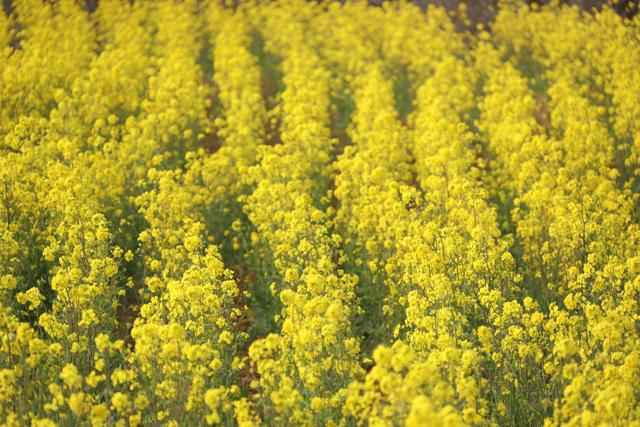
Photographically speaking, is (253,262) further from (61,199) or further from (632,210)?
(632,210)

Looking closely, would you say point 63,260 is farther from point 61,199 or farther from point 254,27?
point 254,27

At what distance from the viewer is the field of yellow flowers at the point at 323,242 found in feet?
19.6

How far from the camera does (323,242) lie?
28.0ft

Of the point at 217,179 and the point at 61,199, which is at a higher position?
the point at 61,199

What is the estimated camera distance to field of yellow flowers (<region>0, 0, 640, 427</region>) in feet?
19.6

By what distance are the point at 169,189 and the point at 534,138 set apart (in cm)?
526

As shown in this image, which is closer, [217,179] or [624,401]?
[624,401]

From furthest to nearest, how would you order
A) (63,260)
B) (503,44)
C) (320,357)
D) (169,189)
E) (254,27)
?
(254,27), (503,44), (169,189), (63,260), (320,357)

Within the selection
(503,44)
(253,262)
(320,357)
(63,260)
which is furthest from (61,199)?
(503,44)

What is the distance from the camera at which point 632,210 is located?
9828 millimetres

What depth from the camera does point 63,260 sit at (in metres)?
7.78

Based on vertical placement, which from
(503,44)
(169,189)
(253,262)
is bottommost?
(503,44)

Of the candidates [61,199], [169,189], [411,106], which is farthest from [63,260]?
[411,106]

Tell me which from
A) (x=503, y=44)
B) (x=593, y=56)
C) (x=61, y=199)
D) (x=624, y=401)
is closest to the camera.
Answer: (x=624, y=401)
